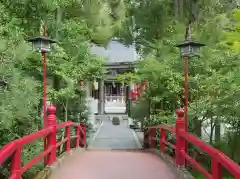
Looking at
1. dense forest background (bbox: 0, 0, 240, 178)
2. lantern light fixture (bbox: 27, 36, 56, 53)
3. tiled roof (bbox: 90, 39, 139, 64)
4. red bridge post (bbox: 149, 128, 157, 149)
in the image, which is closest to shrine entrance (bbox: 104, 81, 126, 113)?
tiled roof (bbox: 90, 39, 139, 64)

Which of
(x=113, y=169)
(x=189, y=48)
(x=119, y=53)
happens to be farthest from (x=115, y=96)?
(x=113, y=169)

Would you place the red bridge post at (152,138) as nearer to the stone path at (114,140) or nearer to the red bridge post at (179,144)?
the stone path at (114,140)

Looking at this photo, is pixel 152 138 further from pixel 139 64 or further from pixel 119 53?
pixel 119 53

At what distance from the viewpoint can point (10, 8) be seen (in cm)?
788

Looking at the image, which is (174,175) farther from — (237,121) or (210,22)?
(210,22)

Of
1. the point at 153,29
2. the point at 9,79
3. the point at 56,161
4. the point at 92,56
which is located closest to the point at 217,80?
the point at 56,161

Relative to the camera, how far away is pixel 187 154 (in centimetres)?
757

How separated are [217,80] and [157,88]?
11.9 feet

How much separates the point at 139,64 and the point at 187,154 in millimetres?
7620

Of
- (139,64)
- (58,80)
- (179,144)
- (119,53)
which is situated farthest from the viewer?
(119,53)

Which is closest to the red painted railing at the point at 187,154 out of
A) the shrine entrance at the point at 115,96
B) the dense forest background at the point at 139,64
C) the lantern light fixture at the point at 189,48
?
the dense forest background at the point at 139,64

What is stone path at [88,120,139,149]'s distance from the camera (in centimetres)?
1759

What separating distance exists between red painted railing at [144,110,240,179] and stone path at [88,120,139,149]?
87.9 inches

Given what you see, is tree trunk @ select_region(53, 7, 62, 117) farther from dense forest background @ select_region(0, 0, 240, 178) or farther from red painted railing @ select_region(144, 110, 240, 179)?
red painted railing @ select_region(144, 110, 240, 179)
